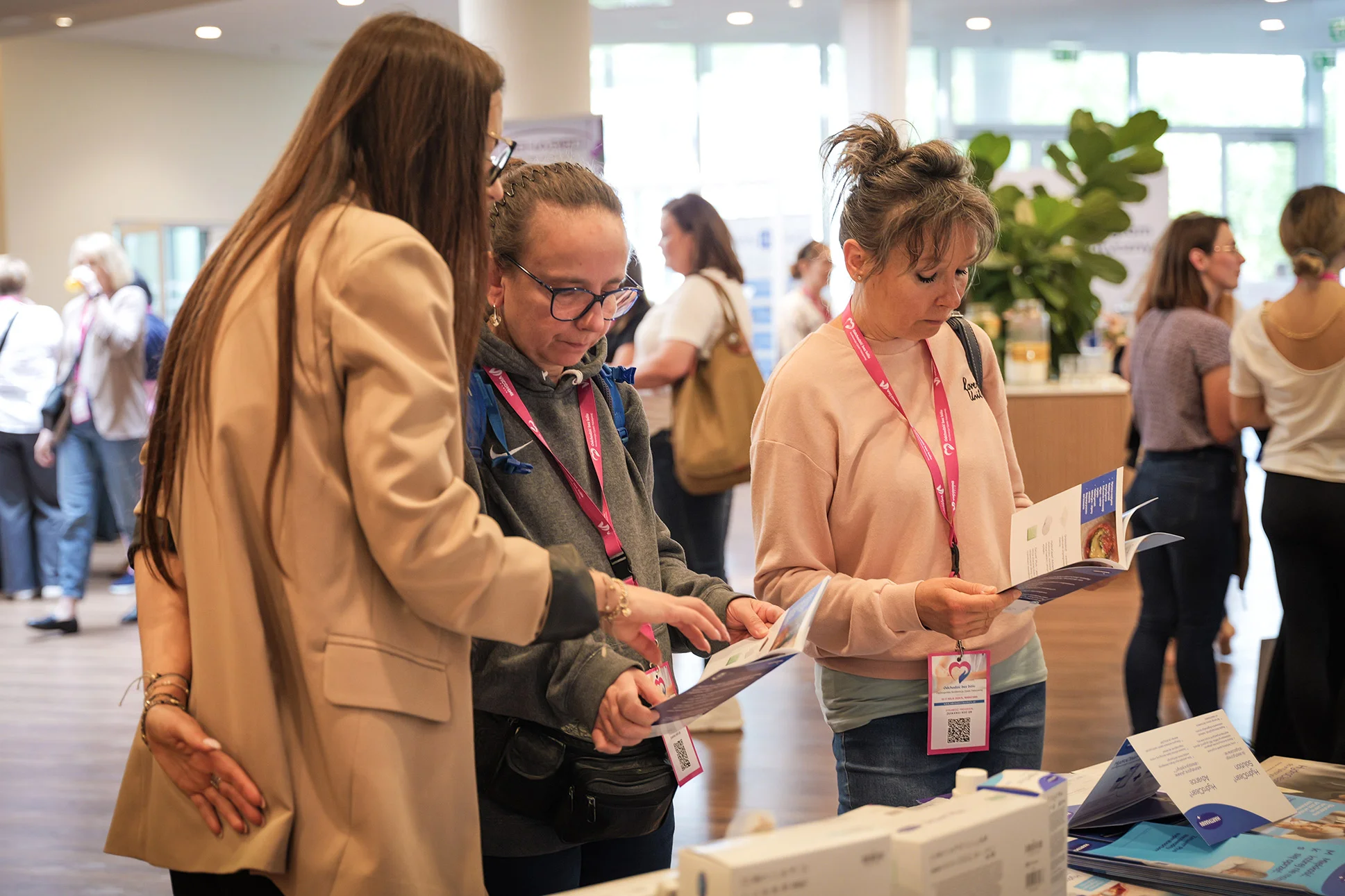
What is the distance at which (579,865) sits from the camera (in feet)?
4.94

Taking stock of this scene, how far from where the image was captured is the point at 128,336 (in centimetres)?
632

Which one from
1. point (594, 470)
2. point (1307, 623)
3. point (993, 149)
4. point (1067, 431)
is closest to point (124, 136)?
point (993, 149)

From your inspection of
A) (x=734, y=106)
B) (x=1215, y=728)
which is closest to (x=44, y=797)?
(x=1215, y=728)

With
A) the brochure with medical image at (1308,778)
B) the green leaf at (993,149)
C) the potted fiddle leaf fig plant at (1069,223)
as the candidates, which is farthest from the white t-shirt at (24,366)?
the brochure with medical image at (1308,778)

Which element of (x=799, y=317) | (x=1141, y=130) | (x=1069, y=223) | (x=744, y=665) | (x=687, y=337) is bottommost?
(x=744, y=665)

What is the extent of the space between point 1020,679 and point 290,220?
119 cm

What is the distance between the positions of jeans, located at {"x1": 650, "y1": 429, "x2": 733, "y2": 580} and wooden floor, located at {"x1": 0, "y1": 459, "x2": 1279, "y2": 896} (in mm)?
664

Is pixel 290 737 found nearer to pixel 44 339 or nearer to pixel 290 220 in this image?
pixel 290 220

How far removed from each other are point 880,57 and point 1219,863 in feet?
27.5

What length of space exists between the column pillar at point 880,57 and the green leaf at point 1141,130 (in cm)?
289

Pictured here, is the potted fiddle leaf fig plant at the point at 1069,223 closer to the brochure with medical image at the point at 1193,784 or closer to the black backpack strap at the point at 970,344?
the black backpack strap at the point at 970,344

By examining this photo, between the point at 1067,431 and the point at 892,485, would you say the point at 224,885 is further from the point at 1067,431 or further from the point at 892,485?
the point at 1067,431

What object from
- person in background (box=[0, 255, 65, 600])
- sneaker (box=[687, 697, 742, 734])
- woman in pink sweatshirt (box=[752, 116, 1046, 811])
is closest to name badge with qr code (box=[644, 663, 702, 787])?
woman in pink sweatshirt (box=[752, 116, 1046, 811])

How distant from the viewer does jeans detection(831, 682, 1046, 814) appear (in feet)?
5.54
